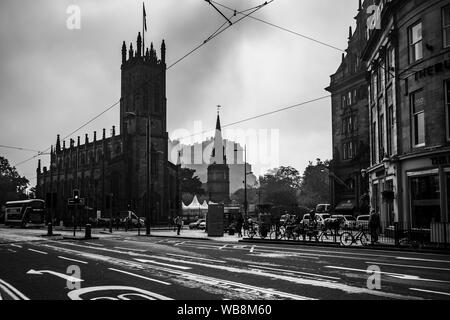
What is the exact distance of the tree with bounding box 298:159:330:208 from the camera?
118 m

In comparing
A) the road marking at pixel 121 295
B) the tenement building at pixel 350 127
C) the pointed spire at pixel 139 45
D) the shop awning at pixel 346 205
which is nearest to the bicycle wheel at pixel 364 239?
the road marking at pixel 121 295

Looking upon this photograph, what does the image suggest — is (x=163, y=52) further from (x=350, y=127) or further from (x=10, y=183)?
(x=10, y=183)

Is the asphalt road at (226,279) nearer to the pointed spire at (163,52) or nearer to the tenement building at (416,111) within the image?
the tenement building at (416,111)

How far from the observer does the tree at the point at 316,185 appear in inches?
4646

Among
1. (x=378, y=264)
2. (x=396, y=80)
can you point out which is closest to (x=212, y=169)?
(x=396, y=80)

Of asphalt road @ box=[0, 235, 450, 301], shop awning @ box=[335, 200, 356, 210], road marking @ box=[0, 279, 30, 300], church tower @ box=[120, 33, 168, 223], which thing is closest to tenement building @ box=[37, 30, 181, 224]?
church tower @ box=[120, 33, 168, 223]

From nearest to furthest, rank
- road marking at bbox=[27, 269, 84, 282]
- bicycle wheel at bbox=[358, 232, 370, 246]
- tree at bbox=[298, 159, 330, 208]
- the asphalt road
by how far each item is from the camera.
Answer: the asphalt road, road marking at bbox=[27, 269, 84, 282], bicycle wheel at bbox=[358, 232, 370, 246], tree at bbox=[298, 159, 330, 208]

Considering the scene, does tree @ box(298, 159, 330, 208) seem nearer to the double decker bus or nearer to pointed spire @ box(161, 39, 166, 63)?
pointed spire @ box(161, 39, 166, 63)

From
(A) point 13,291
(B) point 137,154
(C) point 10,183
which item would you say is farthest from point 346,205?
(C) point 10,183

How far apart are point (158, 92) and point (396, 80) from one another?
6248cm

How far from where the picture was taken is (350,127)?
2210 inches

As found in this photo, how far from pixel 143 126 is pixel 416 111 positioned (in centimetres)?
6311

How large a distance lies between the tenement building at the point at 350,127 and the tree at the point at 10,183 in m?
83.1

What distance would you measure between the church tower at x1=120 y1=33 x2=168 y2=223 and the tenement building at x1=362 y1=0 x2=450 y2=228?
2215 inches
